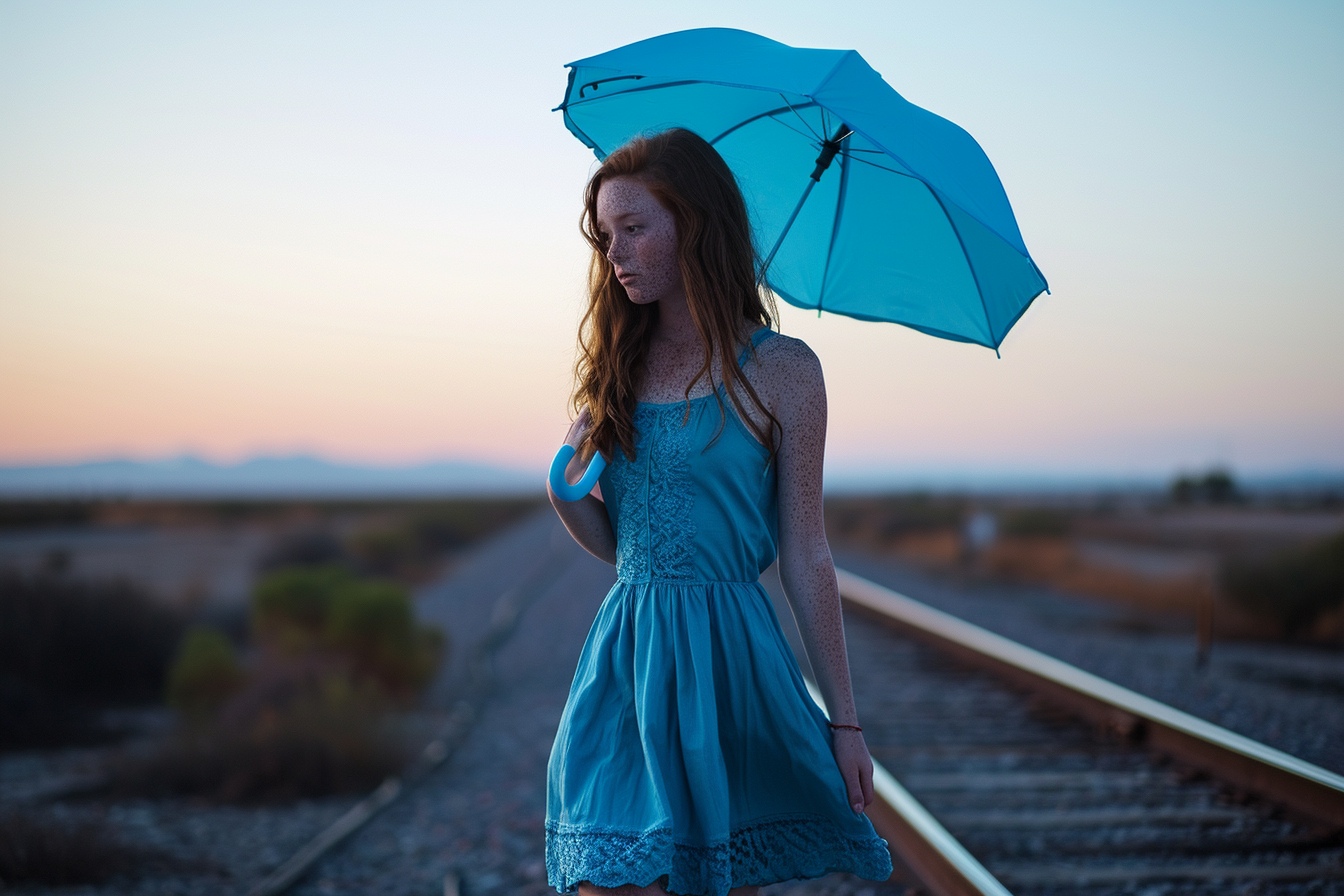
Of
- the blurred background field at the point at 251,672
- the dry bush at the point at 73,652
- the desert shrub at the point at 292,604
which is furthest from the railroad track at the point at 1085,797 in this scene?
the desert shrub at the point at 292,604

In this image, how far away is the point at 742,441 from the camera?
163 centimetres

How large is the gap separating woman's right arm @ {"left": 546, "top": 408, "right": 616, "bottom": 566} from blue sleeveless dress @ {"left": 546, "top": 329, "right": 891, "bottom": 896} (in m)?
0.09

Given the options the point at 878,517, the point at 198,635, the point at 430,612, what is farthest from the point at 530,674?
the point at 878,517

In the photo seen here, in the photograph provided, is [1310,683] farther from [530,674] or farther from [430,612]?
[430,612]

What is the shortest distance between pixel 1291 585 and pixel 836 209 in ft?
32.7

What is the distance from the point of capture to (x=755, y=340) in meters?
1.68

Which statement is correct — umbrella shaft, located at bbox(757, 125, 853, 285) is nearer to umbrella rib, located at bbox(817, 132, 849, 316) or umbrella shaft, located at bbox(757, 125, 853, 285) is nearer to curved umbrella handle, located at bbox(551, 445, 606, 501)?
umbrella rib, located at bbox(817, 132, 849, 316)

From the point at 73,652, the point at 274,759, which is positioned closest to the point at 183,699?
the point at 73,652

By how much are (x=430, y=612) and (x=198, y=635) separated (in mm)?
6404

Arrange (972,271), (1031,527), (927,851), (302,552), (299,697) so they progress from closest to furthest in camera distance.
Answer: (972,271)
(927,851)
(299,697)
(302,552)
(1031,527)

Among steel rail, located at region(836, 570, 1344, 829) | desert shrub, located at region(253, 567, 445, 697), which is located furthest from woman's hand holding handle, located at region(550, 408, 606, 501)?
desert shrub, located at region(253, 567, 445, 697)

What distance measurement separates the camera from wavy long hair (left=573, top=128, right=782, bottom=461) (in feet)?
5.38

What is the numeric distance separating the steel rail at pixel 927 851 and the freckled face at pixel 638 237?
4.62 feet

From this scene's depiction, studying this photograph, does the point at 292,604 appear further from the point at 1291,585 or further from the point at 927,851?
the point at 1291,585
